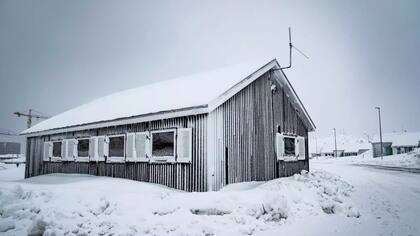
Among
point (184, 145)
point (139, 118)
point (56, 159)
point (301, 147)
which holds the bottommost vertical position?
point (56, 159)

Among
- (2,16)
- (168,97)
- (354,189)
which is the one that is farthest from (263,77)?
(2,16)

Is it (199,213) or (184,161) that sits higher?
(184,161)

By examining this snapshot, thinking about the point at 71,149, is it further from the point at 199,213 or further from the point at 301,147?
the point at 301,147

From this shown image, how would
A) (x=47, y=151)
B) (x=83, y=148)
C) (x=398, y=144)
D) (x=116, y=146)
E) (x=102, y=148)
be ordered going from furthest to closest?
(x=398, y=144), (x=47, y=151), (x=83, y=148), (x=102, y=148), (x=116, y=146)

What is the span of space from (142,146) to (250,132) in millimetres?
4550

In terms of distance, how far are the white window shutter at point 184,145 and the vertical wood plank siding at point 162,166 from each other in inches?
5.8

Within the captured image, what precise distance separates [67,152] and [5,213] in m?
10.5

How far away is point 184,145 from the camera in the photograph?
39.0ft

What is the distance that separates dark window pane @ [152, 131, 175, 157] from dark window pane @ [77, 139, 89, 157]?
19.2 ft

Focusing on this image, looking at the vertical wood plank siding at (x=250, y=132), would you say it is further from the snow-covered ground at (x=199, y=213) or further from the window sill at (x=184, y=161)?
the snow-covered ground at (x=199, y=213)

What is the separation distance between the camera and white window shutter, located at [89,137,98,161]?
54.1ft

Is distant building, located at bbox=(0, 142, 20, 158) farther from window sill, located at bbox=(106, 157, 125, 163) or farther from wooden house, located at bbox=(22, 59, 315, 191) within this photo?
window sill, located at bbox=(106, 157, 125, 163)

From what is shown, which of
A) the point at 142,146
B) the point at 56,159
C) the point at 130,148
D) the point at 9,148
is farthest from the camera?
the point at 9,148

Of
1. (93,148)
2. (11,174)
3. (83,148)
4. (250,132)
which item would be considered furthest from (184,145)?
(11,174)
